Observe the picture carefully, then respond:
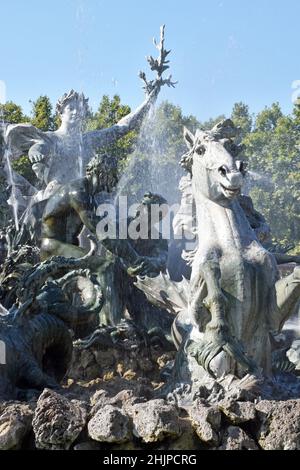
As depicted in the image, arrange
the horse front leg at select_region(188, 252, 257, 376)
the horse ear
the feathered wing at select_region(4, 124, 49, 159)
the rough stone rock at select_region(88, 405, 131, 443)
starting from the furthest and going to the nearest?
the feathered wing at select_region(4, 124, 49, 159) < the horse ear < the horse front leg at select_region(188, 252, 257, 376) < the rough stone rock at select_region(88, 405, 131, 443)

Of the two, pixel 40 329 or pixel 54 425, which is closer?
pixel 54 425

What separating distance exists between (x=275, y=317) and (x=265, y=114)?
939 inches

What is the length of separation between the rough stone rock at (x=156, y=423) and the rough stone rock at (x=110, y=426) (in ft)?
0.16

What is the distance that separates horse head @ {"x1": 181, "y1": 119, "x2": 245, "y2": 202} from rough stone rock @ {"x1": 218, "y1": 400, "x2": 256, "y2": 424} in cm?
167

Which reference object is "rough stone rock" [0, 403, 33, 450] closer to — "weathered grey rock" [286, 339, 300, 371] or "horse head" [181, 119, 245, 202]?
"horse head" [181, 119, 245, 202]

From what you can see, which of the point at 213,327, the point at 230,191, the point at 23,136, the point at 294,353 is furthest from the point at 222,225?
the point at 23,136

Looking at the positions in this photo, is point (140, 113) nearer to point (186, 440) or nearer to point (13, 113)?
point (186, 440)

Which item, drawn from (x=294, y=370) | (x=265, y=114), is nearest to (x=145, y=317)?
(x=294, y=370)

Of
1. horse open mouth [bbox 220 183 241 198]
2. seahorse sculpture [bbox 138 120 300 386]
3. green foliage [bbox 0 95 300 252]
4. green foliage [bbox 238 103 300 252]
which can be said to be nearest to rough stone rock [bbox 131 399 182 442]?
seahorse sculpture [bbox 138 120 300 386]

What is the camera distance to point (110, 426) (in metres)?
2.65

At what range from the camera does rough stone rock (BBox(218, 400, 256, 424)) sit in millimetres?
2781

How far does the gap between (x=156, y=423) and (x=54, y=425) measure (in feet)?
1.31

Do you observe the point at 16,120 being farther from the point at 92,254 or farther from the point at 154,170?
the point at 92,254

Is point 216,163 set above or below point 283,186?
below
